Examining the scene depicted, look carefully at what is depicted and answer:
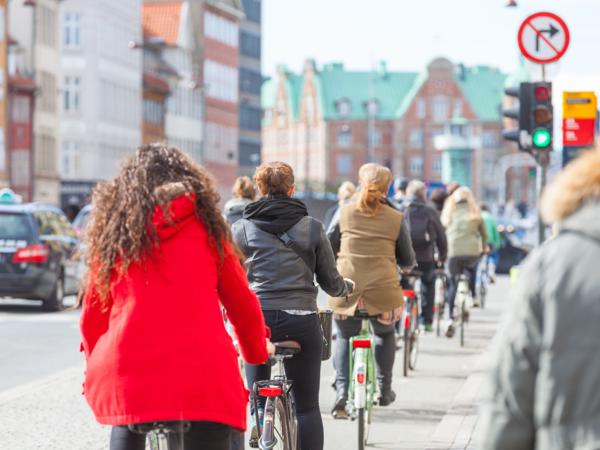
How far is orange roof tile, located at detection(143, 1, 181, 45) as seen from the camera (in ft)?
353

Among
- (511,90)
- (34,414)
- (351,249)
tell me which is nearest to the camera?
(351,249)

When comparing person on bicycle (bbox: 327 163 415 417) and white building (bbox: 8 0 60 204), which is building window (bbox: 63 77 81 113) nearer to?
white building (bbox: 8 0 60 204)

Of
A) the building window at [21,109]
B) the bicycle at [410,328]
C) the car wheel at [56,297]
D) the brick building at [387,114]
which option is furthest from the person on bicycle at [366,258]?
the brick building at [387,114]

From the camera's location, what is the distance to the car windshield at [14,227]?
86.3ft

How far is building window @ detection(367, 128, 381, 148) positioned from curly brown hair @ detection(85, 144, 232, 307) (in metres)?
167

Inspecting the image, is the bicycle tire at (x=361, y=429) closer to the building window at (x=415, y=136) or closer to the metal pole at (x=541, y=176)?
the metal pole at (x=541, y=176)

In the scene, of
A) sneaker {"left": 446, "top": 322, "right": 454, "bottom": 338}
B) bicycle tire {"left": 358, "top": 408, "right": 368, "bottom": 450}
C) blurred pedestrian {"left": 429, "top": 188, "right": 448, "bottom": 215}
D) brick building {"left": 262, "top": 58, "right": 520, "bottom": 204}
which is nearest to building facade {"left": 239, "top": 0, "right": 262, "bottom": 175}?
brick building {"left": 262, "top": 58, "right": 520, "bottom": 204}

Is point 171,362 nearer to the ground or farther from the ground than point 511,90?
nearer to the ground

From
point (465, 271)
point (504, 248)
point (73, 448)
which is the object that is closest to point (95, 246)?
point (73, 448)

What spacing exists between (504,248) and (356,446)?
4265 cm

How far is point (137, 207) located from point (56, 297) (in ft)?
70.9

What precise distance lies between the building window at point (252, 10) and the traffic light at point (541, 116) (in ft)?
367

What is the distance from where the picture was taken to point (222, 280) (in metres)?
5.73

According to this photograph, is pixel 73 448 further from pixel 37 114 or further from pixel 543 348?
pixel 37 114
